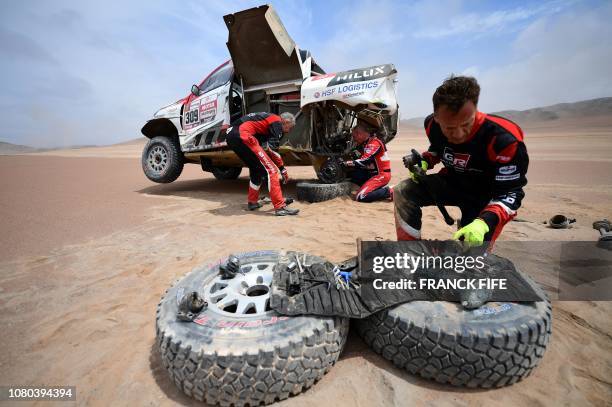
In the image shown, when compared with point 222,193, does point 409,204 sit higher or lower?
higher

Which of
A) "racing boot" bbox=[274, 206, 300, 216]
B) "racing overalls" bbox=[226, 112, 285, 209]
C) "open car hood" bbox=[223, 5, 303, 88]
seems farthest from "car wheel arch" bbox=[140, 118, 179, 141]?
"racing boot" bbox=[274, 206, 300, 216]

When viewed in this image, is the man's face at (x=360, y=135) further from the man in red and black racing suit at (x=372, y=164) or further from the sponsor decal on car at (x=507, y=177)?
the sponsor decal on car at (x=507, y=177)

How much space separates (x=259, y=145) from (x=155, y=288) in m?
2.90

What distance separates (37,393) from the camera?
4.94 ft

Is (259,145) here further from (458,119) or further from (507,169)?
(507,169)

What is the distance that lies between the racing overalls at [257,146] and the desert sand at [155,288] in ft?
1.42

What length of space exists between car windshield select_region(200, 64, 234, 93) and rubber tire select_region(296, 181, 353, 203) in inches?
98.9

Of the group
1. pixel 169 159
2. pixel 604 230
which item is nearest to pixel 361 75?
pixel 604 230

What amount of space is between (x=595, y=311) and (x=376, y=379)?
173 cm

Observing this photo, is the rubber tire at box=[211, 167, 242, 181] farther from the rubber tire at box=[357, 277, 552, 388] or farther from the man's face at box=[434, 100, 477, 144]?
the rubber tire at box=[357, 277, 552, 388]

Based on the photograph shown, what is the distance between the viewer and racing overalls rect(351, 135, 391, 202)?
17.3 ft

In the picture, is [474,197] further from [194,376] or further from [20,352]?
[20,352]

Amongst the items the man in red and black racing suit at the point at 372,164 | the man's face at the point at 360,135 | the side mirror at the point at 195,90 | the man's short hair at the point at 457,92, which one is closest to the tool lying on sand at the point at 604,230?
the man's short hair at the point at 457,92

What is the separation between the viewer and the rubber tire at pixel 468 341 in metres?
1.35
